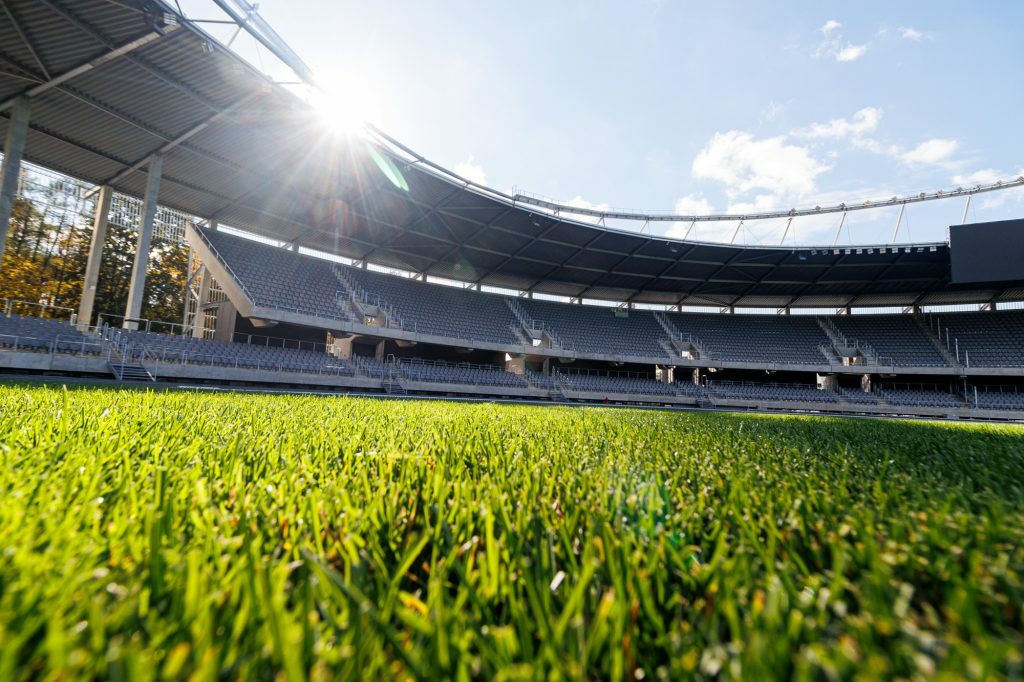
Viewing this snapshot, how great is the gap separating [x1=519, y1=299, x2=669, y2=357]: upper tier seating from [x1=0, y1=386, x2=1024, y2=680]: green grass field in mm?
31500

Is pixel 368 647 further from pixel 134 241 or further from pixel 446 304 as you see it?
pixel 134 241

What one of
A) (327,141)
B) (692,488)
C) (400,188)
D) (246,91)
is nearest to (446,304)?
(400,188)

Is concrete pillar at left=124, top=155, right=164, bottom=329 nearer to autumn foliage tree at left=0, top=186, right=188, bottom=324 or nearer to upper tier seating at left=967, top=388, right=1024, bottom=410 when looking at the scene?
autumn foliage tree at left=0, top=186, right=188, bottom=324

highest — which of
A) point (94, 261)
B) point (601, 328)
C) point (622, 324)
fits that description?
point (622, 324)

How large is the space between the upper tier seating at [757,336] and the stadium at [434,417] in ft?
1.14

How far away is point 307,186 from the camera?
2291cm

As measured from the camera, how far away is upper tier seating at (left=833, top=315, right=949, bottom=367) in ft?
104

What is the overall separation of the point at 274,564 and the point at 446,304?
31823 mm

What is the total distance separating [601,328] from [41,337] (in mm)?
32180

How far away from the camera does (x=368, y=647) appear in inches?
21.0

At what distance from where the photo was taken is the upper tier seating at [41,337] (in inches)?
553

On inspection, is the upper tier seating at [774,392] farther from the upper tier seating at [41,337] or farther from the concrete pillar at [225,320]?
the upper tier seating at [41,337]

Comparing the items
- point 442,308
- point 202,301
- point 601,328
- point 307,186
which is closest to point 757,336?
point 601,328

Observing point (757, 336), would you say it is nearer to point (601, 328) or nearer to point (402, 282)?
point (601, 328)
